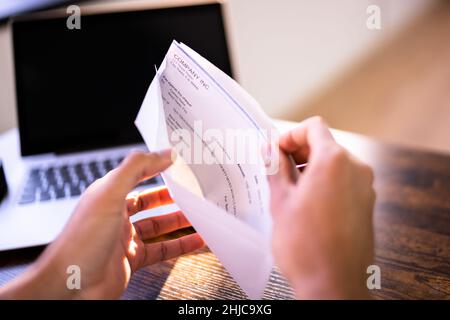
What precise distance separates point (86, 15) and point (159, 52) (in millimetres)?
152

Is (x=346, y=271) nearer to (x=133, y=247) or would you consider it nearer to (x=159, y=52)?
(x=133, y=247)

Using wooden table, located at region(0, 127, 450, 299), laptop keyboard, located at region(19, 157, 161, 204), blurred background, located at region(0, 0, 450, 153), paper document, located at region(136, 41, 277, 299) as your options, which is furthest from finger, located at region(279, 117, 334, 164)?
blurred background, located at region(0, 0, 450, 153)

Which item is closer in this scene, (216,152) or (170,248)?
(216,152)

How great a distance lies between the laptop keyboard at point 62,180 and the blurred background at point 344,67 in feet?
2.35

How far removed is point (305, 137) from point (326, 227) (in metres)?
0.11

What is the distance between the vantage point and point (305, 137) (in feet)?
1.42

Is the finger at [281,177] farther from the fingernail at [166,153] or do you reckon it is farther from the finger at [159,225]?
the finger at [159,225]

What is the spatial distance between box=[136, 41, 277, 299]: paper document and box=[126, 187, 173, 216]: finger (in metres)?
0.13

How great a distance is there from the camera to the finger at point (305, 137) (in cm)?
41

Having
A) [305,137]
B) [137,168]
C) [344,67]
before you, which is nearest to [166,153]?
[137,168]

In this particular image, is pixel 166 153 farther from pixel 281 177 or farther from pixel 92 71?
pixel 92 71

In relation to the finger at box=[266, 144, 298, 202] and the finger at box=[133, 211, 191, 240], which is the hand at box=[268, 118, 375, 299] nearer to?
the finger at box=[266, 144, 298, 202]
